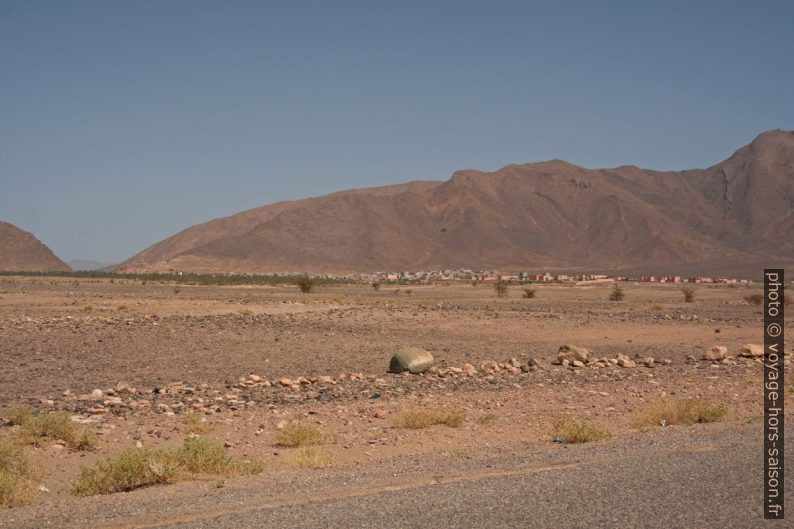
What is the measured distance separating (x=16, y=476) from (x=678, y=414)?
10628mm

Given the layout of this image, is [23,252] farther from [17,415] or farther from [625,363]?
[17,415]

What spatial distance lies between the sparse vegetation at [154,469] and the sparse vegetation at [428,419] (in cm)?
380

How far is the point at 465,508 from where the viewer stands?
8164mm

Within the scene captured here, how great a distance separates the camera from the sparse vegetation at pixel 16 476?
9.30m

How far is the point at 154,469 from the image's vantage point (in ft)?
32.9

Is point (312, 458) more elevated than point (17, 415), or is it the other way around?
point (17, 415)

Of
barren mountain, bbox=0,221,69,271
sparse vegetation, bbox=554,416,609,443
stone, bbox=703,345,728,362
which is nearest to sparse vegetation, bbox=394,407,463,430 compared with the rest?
sparse vegetation, bbox=554,416,609,443

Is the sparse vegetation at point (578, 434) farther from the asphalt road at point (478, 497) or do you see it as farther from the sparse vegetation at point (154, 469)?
the sparse vegetation at point (154, 469)

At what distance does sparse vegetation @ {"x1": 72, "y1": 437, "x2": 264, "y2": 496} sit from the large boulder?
34.4 feet

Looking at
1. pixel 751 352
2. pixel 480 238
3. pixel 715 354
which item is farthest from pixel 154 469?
pixel 480 238

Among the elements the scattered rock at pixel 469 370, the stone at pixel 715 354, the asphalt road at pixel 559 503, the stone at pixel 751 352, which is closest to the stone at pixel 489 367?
the scattered rock at pixel 469 370

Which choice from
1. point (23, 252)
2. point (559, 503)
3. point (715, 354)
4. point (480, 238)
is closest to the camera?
point (559, 503)

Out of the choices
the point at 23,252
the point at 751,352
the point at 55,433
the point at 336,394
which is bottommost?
the point at 336,394

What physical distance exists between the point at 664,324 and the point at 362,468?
31.4 metres
